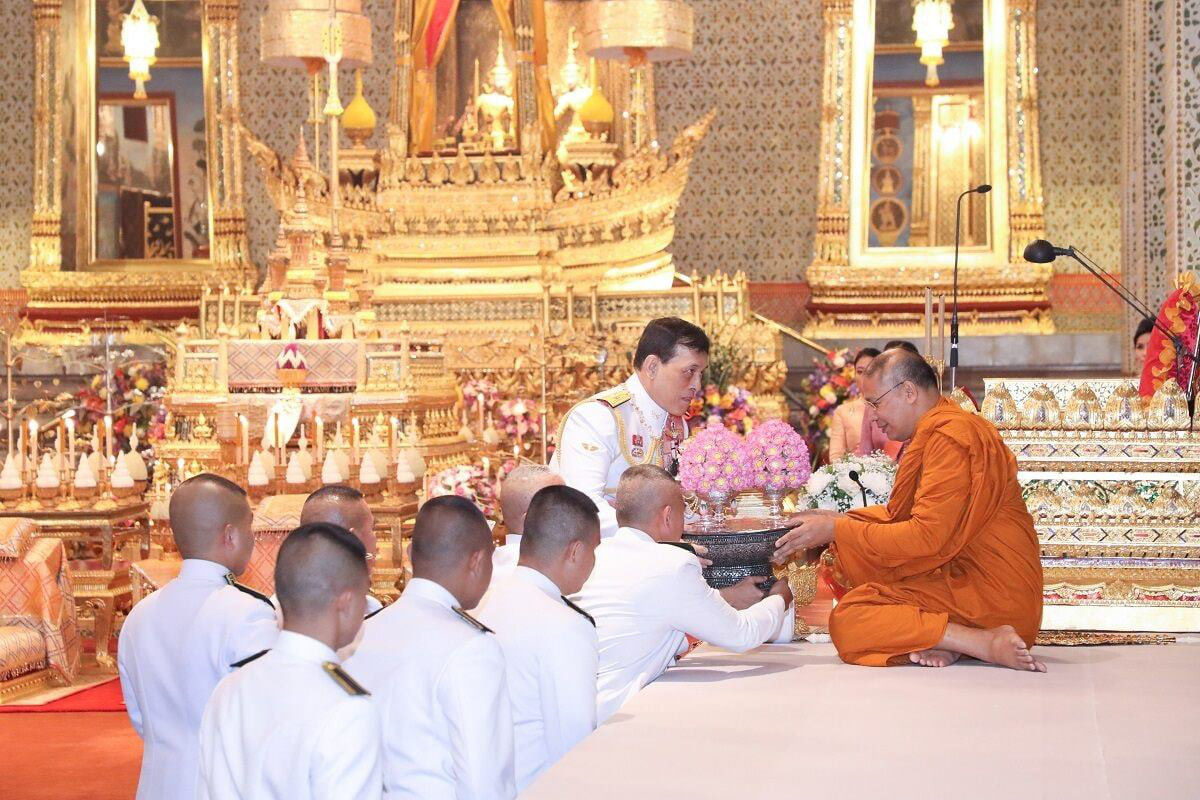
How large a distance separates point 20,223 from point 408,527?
9.82 meters

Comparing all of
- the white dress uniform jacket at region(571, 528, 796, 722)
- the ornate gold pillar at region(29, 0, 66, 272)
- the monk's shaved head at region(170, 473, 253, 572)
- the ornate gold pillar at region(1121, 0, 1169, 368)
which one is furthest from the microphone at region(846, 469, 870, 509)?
the ornate gold pillar at region(29, 0, 66, 272)

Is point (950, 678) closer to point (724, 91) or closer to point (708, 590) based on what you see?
point (708, 590)

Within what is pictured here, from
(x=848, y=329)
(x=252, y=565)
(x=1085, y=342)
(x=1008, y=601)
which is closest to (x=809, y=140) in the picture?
(x=848, y=329)

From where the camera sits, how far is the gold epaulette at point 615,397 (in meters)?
5.61

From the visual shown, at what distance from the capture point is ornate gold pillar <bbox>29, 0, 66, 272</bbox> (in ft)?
52.5

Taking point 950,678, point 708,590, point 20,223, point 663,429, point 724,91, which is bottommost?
point 950,678

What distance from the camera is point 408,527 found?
8.02 m

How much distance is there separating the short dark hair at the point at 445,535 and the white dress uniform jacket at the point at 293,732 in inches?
21.4

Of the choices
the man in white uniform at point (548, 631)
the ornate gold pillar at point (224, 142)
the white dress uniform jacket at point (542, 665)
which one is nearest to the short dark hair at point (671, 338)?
the man in white uniform at point (548, 631)

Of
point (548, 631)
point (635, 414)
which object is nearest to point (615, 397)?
point (635, 414)

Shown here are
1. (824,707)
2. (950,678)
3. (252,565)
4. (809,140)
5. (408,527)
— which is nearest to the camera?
(824,707)

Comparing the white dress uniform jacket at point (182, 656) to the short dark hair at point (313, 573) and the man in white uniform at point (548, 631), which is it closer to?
the man in white uniform at point (548, 631)

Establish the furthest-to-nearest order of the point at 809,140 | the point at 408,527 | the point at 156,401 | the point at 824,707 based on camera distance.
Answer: the point at 809,140 < the point at 156,401 < the point at 408,527 < the point at 824,707

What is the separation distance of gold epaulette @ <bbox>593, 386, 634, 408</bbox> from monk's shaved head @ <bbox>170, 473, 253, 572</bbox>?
1.64 metres
